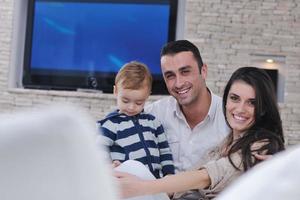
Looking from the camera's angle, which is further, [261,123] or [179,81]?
[179,81]

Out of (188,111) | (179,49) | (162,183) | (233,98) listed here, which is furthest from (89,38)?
(162,183)

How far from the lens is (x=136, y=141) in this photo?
6.95 feet

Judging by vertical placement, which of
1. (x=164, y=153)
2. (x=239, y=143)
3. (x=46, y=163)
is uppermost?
(x=46, y=163)

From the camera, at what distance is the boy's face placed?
2113 millimetres

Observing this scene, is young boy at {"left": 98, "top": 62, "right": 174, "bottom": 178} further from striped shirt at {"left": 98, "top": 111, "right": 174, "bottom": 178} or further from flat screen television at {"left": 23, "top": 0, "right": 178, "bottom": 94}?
flat screen television at {"left": 23, "top": 0, "right": 178, "bottom": 94}

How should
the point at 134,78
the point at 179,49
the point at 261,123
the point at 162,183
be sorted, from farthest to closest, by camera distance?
the point at 179,49 → the point at 134,78 → the point at 261,123 → the point at 162,183

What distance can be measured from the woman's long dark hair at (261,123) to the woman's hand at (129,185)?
0.33 m

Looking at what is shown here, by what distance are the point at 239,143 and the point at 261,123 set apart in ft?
0.49

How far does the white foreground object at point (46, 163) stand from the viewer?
0.37 m

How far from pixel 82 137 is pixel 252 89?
4.64 ft

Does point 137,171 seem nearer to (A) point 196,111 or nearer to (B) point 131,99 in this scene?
(B) point 131,99

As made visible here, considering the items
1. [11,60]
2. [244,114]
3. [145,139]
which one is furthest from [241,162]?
[11,60]

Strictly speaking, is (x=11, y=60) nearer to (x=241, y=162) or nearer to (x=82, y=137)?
(x=241, y=162)

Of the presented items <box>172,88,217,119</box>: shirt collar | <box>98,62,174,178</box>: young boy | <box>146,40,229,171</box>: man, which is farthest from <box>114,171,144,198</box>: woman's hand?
<box>172,88,217,119</box>: shirt collar
